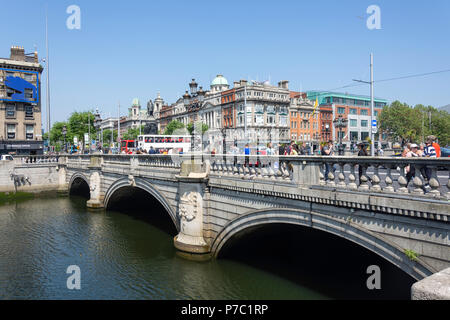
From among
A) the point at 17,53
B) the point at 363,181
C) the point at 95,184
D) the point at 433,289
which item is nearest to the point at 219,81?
the point at 17,53

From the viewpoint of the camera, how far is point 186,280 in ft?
45.3

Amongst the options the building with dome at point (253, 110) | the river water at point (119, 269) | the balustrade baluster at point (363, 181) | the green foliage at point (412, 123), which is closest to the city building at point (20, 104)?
the building with dome at point (253, 110)

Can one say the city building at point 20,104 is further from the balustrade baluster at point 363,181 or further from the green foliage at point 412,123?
the green foliage at point 412,123

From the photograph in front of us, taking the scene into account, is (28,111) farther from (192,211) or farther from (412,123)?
(412,123)

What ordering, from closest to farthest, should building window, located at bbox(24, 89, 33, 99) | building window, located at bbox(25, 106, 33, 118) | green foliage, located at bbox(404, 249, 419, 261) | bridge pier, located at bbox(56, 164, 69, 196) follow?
green foliage, located at bbox(404, 249, 419, 261) → bridge pier, located at bbox(56, 164, 69, 196) → building window, located at bbox(24, 89, 33, 99) → building window, located at bbox(25, 106, 33, 118)

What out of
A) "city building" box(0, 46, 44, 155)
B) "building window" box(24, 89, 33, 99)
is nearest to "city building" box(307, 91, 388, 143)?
"city building" box(0, 46, 44, 155)

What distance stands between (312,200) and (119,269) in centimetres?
973

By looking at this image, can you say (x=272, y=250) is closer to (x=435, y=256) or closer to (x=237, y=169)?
(x=237, y=169)

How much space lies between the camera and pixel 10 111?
50812 mm

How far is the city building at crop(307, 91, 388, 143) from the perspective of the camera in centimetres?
8912

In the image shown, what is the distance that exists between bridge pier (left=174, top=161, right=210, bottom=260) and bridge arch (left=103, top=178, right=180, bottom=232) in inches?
77.9

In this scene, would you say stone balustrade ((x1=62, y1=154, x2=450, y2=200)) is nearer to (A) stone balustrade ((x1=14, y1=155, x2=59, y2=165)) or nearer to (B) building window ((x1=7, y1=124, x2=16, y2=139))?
(A) stone balustrade ((x1=14, y1=155, x2=59, y2=165))

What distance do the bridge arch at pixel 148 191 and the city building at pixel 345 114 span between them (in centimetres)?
6825

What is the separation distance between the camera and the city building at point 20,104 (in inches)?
1966
